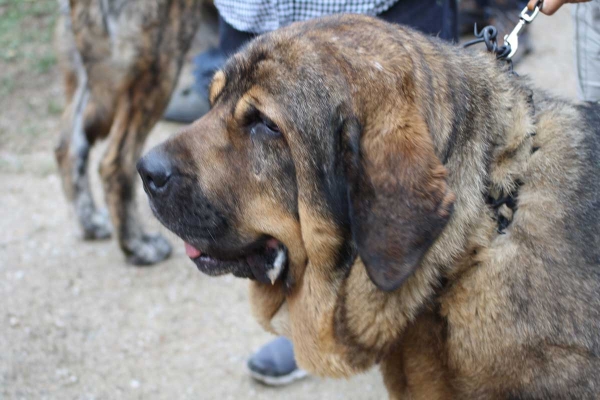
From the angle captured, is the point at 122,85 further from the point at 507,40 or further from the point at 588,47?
the point at 588,47

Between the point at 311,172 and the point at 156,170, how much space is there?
585mm

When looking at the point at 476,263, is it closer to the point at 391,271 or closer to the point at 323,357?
the point at 391,271

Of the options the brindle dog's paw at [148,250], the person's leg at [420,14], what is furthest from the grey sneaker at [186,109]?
the person's leg at [420,14]

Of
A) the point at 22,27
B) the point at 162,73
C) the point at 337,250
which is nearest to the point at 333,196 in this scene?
the point at 337,250

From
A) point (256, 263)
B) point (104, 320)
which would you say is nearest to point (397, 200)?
point (256, 263)

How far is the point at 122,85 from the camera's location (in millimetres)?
4418

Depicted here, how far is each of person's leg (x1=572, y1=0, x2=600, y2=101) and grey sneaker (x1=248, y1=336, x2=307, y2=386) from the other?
2.11m

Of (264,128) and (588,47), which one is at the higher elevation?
(588,47)

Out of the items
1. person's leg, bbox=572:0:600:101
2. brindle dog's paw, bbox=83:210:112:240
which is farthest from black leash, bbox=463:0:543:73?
brindle dog's paw, bbox=83:210:112:240

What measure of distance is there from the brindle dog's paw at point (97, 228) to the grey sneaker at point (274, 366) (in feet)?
6.31

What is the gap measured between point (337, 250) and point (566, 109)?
0.99 metres

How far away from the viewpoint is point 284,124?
7.36 ft

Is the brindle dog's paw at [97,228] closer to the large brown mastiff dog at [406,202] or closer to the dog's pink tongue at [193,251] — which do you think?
the dog's pink tongue at [193,251]

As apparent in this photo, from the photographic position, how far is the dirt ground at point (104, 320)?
150 inches
